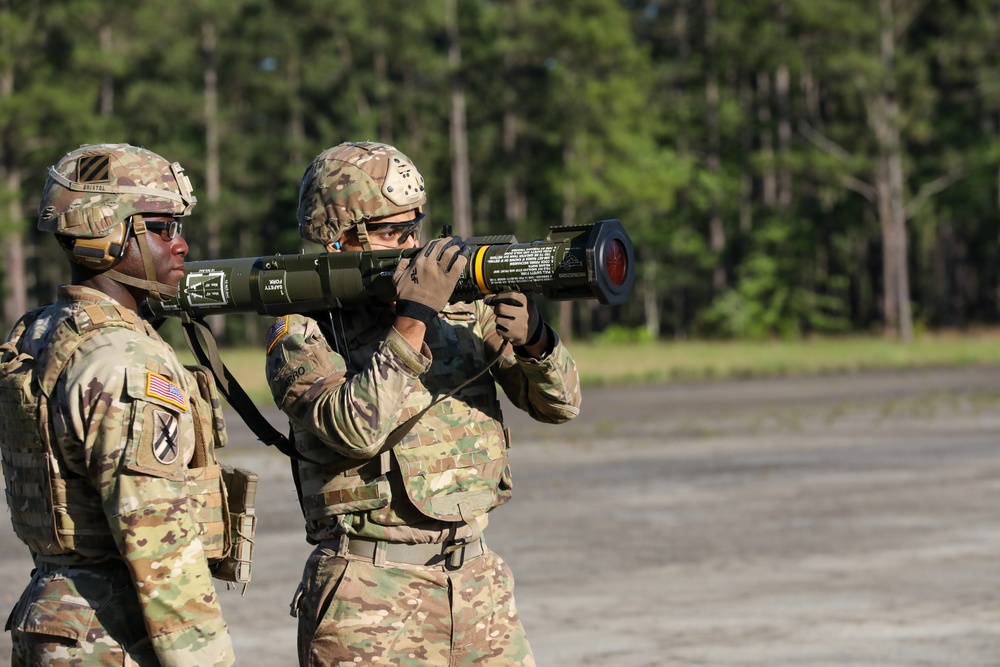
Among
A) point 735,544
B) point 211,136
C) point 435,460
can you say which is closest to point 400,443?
point 435,460

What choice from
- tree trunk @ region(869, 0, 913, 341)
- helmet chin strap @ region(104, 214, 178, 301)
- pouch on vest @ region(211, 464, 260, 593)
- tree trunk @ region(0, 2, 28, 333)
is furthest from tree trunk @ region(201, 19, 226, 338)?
helmet chin strap @ region(104, 214, 178, 301)

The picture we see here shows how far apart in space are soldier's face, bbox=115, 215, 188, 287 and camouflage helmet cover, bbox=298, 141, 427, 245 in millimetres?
574

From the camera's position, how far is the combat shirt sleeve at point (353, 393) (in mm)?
3602

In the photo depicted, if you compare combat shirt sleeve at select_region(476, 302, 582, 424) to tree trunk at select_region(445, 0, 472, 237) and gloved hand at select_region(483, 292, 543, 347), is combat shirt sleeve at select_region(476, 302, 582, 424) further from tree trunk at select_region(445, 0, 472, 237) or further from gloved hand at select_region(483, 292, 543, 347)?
tree trunk at select_region(445, 0, 472, 237)

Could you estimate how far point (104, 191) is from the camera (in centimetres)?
337

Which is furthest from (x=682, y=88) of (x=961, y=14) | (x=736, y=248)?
(x=961, y=14)

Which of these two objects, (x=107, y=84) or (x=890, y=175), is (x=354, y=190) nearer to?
(x=890, y=175)

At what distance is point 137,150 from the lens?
3.50 metres

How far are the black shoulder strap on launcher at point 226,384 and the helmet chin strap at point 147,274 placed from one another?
0.36 metres

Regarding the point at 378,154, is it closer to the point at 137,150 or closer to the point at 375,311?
the point at 375,311

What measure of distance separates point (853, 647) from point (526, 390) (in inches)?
141

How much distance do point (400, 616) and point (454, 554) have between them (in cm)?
22

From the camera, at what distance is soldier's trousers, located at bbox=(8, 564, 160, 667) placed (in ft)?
10.6

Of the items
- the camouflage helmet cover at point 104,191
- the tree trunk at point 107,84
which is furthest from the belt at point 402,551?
the tree trunk at point 107,84
